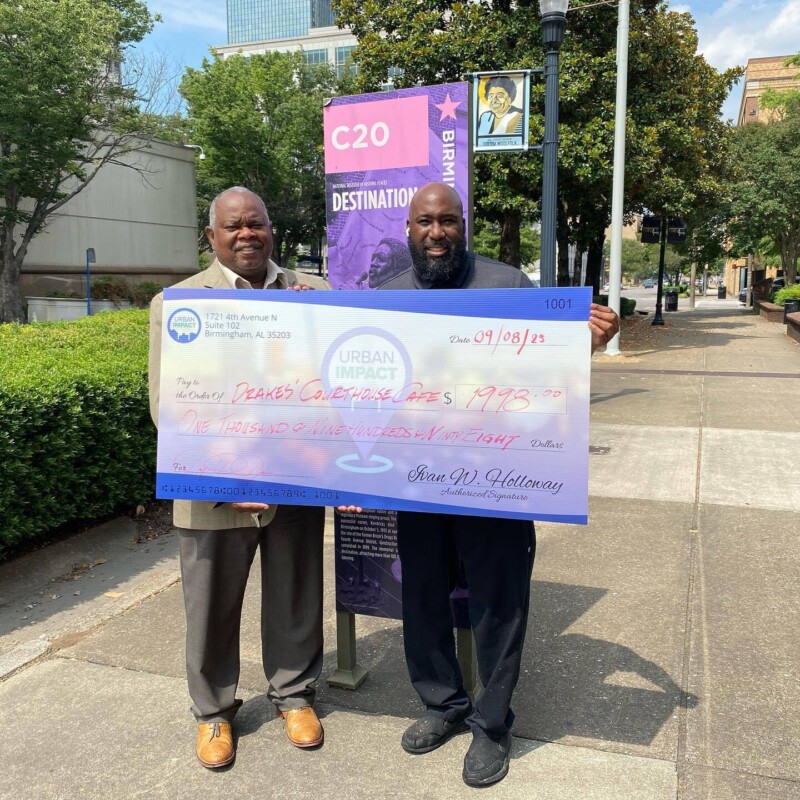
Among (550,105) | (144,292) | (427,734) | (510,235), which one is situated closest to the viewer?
(427,734)

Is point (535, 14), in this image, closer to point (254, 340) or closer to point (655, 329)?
point (655, 329)

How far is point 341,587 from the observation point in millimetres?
3275

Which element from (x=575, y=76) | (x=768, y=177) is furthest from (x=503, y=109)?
(x=768, y=177)

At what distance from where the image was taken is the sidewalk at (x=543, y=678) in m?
2.61

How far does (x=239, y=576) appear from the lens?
2.81m

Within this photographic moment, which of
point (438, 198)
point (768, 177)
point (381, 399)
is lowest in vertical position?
point (381, 399)

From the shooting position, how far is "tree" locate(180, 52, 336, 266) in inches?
1200

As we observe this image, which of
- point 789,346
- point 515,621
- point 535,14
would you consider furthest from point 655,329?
point 515,621

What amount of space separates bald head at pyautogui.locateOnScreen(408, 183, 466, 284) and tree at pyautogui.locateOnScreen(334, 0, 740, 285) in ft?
43.5

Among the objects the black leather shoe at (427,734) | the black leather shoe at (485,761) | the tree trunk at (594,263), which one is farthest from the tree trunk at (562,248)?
the black leather shoe at (485,761)

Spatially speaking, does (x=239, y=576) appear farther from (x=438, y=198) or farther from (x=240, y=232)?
(x=438, y=198)

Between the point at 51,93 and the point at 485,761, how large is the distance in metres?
20.9

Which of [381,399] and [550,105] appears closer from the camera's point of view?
[381,399]

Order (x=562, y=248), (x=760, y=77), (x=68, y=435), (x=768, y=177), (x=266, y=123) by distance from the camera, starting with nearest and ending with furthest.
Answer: (x=68, y=435)
(x=562, y=248)
(x=768, y=177)
(x=266, y=123)
(x=760, y=77)
